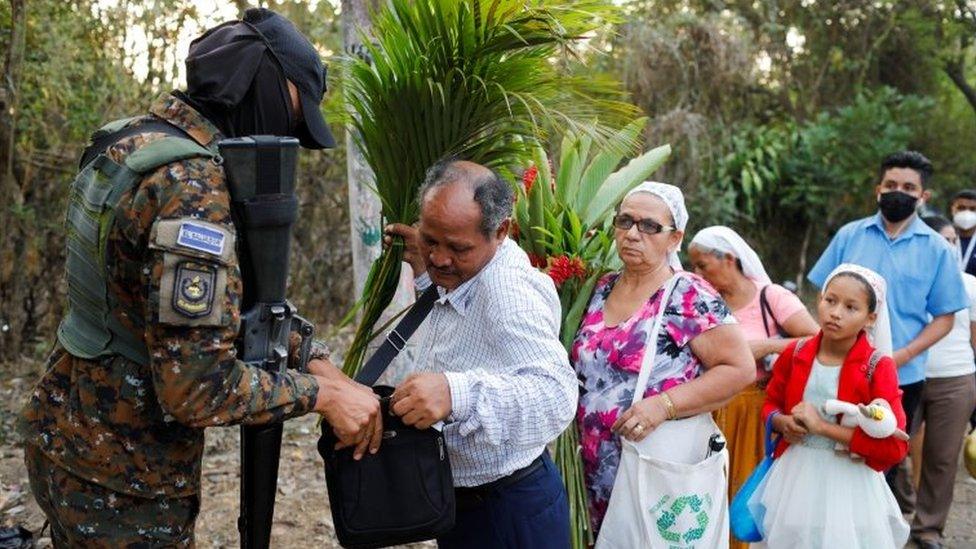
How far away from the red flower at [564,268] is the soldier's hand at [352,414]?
1414mm

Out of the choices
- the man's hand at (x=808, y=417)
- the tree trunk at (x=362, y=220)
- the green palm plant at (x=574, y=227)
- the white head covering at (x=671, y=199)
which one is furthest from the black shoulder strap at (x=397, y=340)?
the tree trunk at (x=362, y=220)

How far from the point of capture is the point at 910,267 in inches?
196

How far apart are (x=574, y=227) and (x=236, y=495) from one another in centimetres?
270

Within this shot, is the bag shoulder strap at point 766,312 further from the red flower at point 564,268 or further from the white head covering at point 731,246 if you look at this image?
the red flower at point 564,268

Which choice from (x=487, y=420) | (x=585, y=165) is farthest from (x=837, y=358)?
(x=487, y=420)

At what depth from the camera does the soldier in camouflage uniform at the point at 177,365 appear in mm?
2035

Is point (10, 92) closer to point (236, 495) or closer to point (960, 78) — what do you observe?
point (236, 495)

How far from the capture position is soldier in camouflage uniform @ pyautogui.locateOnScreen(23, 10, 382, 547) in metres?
2.04

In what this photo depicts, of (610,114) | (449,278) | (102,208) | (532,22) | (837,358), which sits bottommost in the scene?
(837,358)

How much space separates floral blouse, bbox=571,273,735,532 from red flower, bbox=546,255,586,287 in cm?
26

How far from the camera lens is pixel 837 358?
3881 millimetres

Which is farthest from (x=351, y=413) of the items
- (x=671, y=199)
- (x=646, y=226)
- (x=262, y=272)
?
(x=671, y=199)

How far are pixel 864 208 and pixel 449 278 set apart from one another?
11927 mm

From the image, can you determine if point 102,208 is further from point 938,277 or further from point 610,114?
point 938,277
